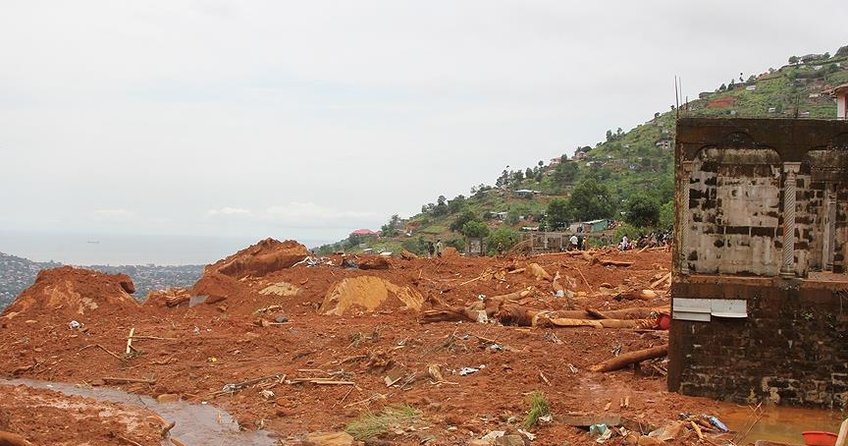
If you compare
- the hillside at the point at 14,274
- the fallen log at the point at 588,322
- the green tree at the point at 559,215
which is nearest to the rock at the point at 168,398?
the fallen log at the point at 588,322

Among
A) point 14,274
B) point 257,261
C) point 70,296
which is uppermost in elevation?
point 257,261

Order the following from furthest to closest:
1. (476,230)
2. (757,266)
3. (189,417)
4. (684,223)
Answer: (476,230) < (189,417) < (684,223) < (757,266)

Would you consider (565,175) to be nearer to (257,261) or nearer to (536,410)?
(257,261)

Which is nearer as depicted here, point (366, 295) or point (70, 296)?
point (70, 296)

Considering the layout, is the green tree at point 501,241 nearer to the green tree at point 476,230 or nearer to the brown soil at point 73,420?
the green tree at point 476,230

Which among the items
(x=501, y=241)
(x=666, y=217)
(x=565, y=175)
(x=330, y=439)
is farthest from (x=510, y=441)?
(x=565, y=175)

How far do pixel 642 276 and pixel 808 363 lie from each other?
512 inches

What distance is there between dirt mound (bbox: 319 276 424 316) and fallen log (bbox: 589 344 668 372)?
844 cm

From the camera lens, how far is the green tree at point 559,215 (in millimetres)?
59625

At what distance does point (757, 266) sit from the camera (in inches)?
490

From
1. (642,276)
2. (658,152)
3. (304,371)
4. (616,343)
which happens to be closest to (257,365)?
(304,371)

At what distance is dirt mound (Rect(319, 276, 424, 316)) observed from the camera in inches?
869

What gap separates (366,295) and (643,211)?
27659 millimetres

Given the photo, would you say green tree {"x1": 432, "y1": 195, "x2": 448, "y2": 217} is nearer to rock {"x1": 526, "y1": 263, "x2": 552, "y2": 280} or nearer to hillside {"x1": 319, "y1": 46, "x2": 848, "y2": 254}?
hillside {"x1": 319, "y1": 46, "x2": 848, "y2": 254}
